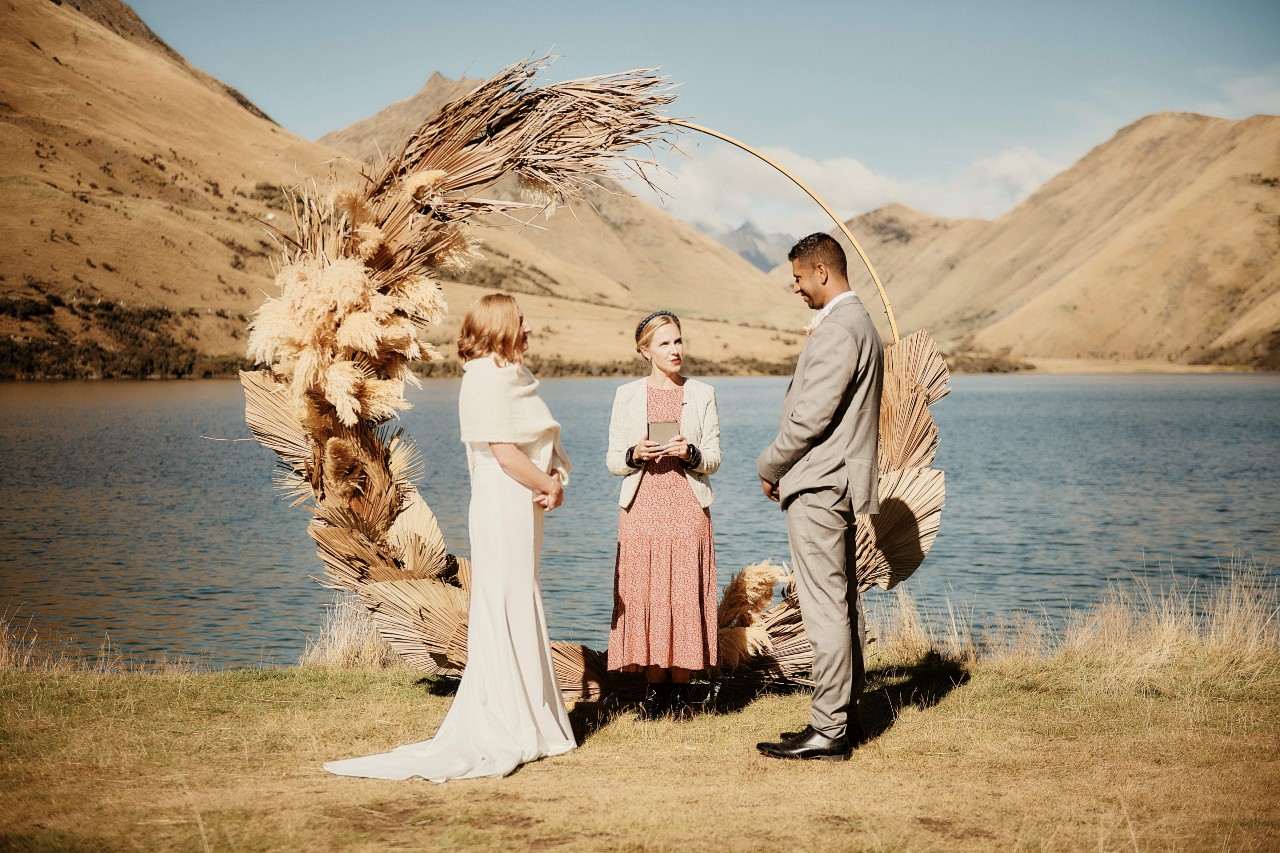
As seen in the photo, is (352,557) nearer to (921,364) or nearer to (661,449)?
(661,449)

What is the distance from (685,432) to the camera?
6.16 meters

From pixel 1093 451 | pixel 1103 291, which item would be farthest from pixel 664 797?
pixel 1103 291

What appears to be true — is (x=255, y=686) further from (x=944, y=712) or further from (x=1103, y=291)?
(x=1103, y=291)

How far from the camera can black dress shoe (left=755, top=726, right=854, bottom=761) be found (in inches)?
214

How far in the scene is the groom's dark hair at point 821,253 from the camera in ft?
18.2

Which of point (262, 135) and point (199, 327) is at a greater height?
point (262, 135)

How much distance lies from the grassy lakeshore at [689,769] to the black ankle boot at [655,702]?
16cm

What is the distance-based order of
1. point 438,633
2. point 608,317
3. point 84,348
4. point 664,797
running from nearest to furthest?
1. point 664,797
2. point 438,633
3. point 84,348
4. point 608,317

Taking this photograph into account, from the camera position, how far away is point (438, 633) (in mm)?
6281

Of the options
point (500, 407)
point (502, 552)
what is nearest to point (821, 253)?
point (500, 407)

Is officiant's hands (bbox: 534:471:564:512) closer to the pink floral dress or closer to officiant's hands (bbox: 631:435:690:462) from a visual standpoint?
officiant's hands (bbox: 631:435:690:462)

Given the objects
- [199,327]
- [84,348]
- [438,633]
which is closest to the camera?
[438,633]


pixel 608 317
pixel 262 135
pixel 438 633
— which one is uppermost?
pixel 262 135

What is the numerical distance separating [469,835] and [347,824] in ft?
1.81
